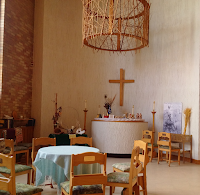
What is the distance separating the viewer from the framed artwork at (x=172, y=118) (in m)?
7.28

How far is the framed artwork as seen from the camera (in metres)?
7.28

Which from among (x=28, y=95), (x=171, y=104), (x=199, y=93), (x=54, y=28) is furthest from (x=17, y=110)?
(x=199, y=93)

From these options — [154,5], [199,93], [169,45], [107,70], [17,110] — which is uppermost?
[154,5]

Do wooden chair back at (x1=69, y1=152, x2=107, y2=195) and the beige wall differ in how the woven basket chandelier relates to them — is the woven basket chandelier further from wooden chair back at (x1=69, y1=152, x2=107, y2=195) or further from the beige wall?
the beige wall

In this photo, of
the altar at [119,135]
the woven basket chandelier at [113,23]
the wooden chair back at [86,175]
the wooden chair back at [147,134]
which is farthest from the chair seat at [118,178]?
the altar at [119,135]

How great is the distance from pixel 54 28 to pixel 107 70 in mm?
2223

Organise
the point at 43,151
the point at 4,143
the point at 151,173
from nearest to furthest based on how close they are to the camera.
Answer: the point at 43,151, the point at 4,143, the point at 151,173

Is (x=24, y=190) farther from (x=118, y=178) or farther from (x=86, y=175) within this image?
(x=118, y=178)

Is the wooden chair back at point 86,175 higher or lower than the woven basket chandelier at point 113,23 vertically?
lower

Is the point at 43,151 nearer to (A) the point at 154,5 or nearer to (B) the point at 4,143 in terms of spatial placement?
(B) the point at 4,143

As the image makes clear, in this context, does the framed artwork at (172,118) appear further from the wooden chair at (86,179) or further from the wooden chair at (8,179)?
the wooden chair at (8,179)

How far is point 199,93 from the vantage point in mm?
6766

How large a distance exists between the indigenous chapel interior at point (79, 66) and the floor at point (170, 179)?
93cm

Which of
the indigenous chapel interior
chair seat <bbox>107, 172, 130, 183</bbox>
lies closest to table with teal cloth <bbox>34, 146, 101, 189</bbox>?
chair seat <bbox>107, 172, 130, 183</bbox>
